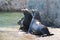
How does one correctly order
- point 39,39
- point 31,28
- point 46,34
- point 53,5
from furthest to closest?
point 53,5 < point 31,28 < point 46,34 < point 39,39

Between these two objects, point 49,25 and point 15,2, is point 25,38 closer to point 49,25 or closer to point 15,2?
point 49,25

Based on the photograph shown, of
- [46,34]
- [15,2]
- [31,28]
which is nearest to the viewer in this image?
[46,34]

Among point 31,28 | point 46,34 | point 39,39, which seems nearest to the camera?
point 39,39

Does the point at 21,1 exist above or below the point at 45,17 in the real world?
below

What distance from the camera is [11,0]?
2181cm

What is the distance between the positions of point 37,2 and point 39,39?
3.75m

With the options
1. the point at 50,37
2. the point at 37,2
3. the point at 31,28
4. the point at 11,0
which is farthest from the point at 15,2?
the point at 50,37

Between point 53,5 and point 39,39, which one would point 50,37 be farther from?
point 53,5

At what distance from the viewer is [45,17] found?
1044cm

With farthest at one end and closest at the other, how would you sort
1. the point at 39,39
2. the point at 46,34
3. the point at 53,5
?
1. the point at 53,5
2. the point at 46,34
3. the point at 39,39

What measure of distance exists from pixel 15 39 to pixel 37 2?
12.5 ft

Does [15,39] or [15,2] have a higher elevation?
[15,39]

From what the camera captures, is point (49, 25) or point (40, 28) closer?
point (40, 28)

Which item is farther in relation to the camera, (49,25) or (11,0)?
(11,0)
